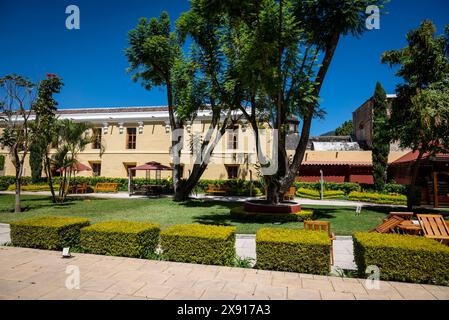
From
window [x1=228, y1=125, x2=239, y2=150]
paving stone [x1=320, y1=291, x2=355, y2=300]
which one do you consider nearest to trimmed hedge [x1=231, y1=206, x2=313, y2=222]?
paving stone [x1=320, y1=291, x2=355, y2=300]

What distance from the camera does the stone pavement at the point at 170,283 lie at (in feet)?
13.4

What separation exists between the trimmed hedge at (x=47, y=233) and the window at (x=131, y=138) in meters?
21.4

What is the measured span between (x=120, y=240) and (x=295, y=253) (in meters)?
3.78

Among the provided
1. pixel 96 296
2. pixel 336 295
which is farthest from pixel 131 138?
pixel 336 295

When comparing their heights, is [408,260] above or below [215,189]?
above

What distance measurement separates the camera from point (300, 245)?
5.24 metres

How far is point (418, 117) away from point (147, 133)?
2233cm

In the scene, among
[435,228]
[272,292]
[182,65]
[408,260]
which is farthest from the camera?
[182,65]

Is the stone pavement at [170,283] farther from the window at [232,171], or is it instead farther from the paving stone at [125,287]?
the window at [232,171]

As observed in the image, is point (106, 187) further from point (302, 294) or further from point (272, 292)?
point (302, 294)

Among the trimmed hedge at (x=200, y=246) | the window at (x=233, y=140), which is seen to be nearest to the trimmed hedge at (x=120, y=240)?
the trimmed hedge at (x=200, y=246)

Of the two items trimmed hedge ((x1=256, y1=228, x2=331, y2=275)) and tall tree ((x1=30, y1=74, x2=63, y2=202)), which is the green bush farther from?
tall tree ((x1=30, y1=74, x2=63, y2=202))

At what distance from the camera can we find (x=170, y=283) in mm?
4555
